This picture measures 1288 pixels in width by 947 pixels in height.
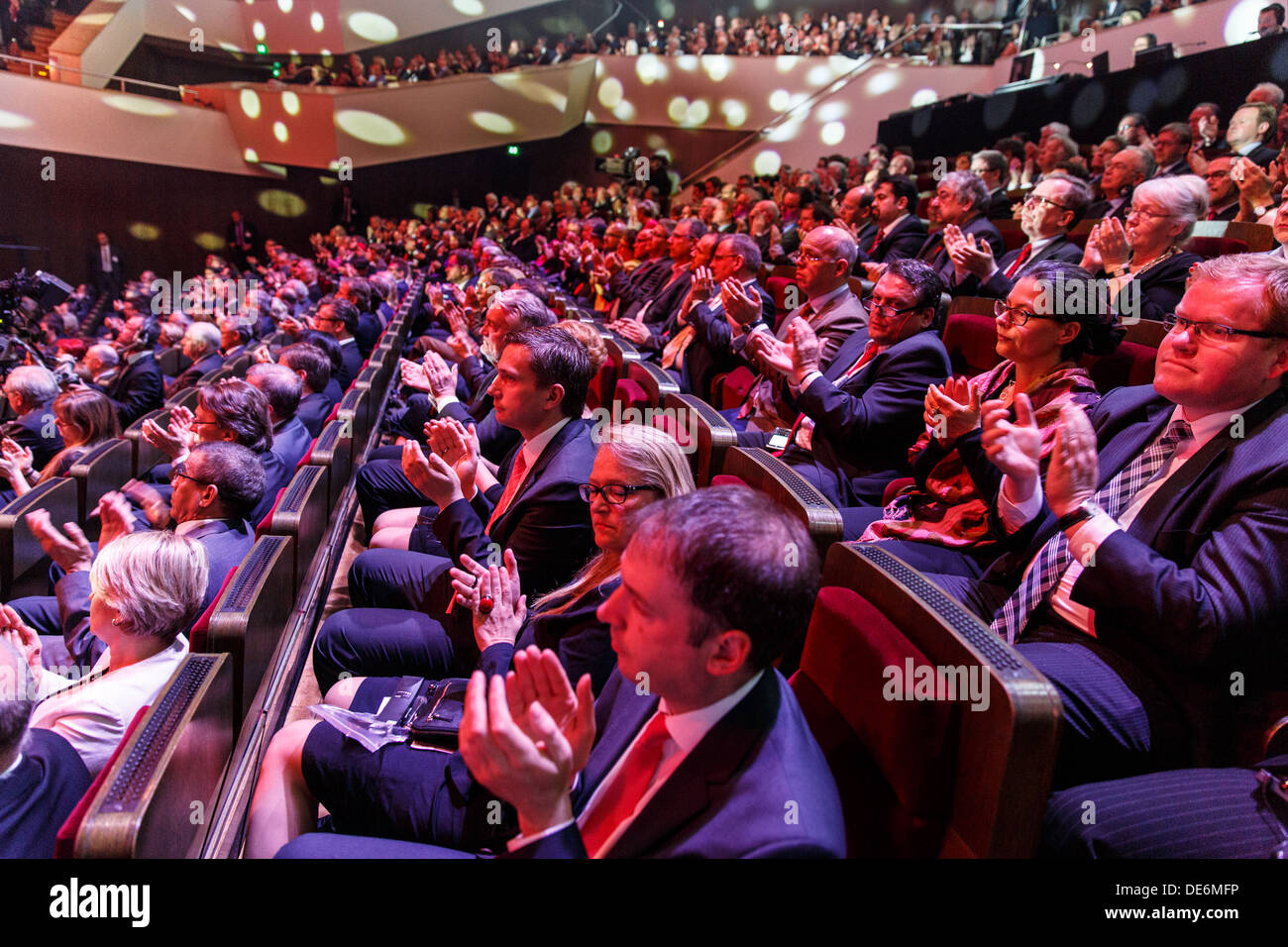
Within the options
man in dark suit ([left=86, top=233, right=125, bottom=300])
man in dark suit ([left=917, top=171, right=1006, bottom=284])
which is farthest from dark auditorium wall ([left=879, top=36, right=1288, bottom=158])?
man in dark suit ([left=86, top=233, right=125, bottom=300])

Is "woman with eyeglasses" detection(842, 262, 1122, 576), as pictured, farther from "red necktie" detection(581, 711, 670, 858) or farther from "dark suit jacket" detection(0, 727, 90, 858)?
"dark suit jacket" detection(0, 727, 90, 858)

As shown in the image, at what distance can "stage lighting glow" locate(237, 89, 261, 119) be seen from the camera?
363 inches

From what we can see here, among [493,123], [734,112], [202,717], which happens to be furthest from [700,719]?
[493,123]

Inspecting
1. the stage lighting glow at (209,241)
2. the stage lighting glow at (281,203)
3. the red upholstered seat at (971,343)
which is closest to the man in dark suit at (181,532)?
the red upholstered seat at (971,343)

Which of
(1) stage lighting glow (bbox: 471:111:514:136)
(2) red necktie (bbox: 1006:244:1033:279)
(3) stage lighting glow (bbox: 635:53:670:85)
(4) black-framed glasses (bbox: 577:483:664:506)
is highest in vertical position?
(3) stage lighting glow (bbox: 635:53:670:85)

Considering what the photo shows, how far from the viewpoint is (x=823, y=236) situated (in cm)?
→ 212

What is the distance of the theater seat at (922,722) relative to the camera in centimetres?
62

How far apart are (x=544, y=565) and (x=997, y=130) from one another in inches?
220

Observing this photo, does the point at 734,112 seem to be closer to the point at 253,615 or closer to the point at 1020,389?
the point at 1020,389

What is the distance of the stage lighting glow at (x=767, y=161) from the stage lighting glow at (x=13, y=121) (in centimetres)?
709

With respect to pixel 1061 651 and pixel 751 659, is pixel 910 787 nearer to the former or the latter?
pixel 751 659

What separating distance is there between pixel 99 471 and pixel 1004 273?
256 cm

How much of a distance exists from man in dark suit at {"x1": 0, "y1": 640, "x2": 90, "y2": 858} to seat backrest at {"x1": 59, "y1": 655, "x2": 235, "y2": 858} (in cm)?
12
